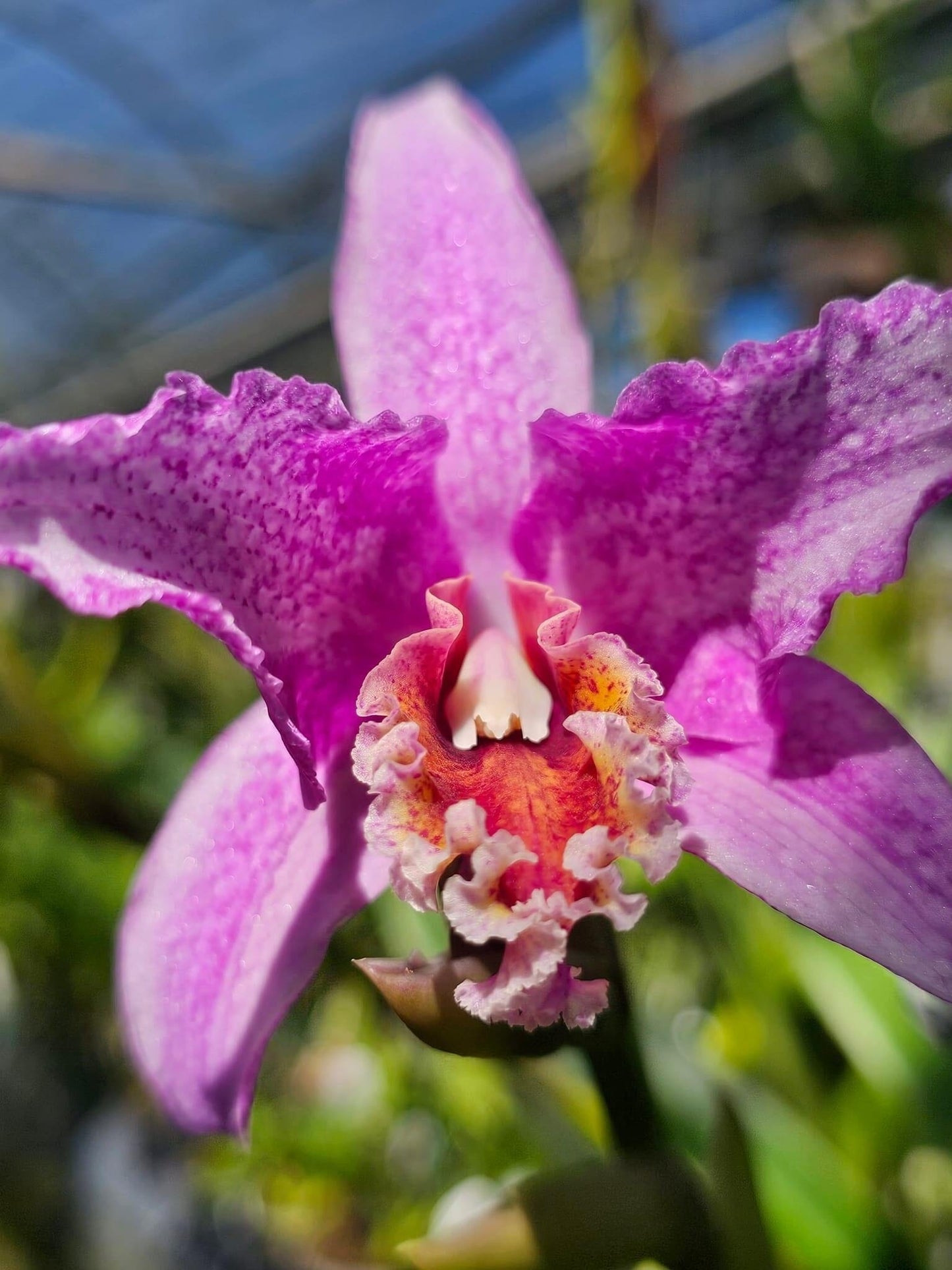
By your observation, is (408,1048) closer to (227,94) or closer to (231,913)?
(231,913)

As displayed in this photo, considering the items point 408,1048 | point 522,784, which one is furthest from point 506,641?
point 408,1048

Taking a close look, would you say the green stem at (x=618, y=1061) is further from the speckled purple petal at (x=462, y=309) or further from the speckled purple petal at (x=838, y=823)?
the speckled purple petal at (x=462, y=309)

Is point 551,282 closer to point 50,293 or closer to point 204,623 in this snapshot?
point 204,623

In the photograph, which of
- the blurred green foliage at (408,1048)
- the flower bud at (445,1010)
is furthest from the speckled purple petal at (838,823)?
the blurred green foliage at (408,1048)

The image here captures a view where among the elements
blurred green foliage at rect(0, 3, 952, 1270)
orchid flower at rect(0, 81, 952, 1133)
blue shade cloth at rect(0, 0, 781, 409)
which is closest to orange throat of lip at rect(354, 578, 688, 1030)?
orchid flower at rect(0, 81, 952, 1133)

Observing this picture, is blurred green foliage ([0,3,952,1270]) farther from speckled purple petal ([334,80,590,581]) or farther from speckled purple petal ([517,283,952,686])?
speckled purple petal ([334,80,590,581])

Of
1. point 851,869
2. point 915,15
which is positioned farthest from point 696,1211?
point 915,15
